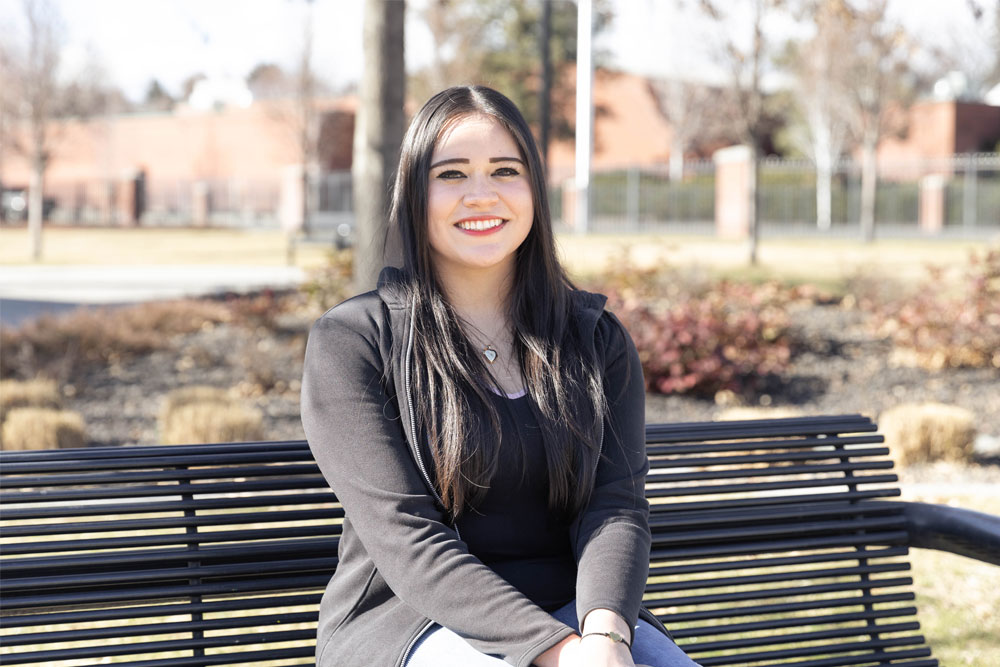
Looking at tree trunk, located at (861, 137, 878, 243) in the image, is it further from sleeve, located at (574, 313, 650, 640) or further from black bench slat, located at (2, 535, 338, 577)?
black bench slat, located at (2, 535, 338, 577)

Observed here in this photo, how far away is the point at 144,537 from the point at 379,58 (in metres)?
3.89

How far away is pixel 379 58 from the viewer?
19.4 feet

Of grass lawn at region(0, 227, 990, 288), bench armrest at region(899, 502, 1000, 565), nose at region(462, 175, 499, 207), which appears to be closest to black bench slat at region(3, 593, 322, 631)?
nose at region(462, 175, 499, 207)

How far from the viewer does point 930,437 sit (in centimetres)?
632

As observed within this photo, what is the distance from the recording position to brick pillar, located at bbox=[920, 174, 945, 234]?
31766 millimetres

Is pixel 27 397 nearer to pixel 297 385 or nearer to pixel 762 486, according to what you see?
pixel 297 385

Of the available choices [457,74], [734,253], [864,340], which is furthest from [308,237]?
[864,340]

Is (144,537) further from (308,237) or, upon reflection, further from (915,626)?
(308,237)

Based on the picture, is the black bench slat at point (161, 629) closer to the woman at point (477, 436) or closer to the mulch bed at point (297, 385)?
the woman at point (477, 436)

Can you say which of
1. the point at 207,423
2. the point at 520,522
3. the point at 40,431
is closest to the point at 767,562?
the point at 520,522

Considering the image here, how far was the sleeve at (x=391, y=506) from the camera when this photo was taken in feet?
6.79

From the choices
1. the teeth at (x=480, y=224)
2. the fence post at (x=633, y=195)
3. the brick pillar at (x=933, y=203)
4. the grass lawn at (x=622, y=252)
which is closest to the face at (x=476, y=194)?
the teeth at (x=480, y=224)

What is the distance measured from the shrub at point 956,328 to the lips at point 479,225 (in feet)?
23.7

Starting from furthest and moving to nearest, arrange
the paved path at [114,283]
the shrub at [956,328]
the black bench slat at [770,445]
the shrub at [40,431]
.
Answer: the paved path at [114,283]
the shrub at [956,328]
the shrub at [40,431]
the black bench slat at [770,445]
